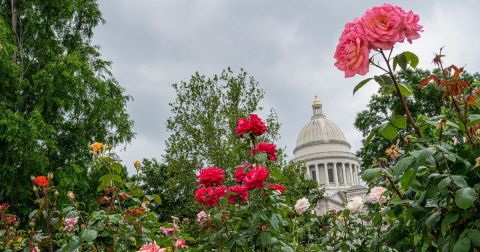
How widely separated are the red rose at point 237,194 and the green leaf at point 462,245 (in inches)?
61.1

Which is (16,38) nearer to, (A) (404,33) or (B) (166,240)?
(B) (166,240)

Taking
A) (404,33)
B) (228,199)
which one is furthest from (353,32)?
(228,199)

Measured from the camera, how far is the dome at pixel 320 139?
67312 mm

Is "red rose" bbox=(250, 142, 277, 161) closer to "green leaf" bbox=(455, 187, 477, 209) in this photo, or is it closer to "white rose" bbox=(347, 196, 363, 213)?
"white rose" bbox=(347, 196, 363, 213)

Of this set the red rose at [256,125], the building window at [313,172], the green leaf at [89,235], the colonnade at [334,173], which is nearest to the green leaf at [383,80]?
the red rose at [256,125]

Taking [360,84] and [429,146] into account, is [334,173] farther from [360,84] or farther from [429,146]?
[360,84]

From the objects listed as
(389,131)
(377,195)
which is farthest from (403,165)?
(377,195)

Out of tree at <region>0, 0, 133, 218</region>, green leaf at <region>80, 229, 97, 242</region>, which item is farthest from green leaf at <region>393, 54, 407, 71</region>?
tree at <region>0, 0, 133, 218</region>

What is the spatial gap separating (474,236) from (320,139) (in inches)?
2636

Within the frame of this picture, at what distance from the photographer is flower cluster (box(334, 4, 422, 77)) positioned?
1763 mm

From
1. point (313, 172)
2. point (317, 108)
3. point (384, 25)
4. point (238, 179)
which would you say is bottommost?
point (238, 179)

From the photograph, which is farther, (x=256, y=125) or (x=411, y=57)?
(x=256, y=125)

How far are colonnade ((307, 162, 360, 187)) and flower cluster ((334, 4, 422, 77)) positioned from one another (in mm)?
64841

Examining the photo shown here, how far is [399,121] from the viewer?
6.19ft
